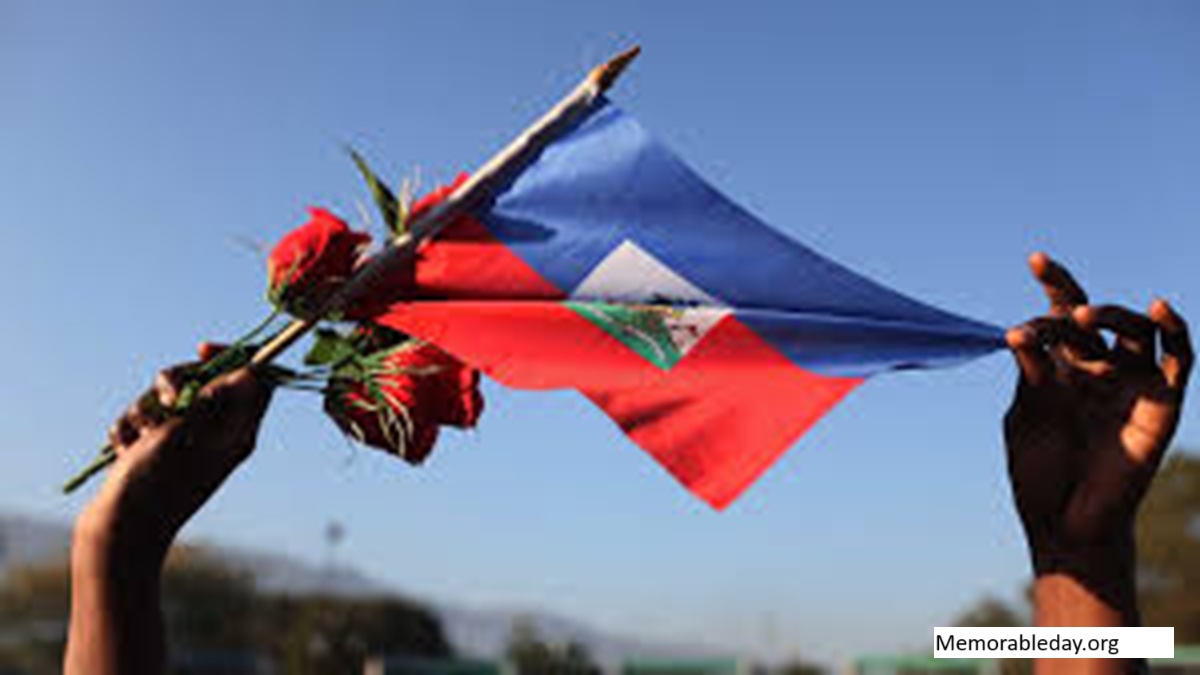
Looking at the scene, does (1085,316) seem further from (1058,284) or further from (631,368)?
(631,368)

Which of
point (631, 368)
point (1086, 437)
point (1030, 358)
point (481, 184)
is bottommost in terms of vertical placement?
point (1086, 437)

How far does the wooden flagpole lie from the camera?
2.51 meters

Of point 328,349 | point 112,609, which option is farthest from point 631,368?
point 112,609

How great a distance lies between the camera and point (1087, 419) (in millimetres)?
1904

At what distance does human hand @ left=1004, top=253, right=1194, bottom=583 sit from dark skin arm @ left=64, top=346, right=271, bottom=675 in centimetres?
134

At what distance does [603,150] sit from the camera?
9.01 ft

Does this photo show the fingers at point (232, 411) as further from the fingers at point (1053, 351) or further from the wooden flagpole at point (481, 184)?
the fingers at point (1053, 351)

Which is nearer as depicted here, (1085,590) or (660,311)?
(1085,590)

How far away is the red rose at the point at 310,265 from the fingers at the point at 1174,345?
5.34 ft

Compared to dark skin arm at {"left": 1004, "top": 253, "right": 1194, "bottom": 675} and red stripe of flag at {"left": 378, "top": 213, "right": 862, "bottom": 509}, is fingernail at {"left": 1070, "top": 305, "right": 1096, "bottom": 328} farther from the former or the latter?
red stripe of flag at {"left": 378, "top": 213, "right": 862, "bottom": 509}

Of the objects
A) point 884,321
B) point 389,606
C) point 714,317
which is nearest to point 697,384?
point 714,317

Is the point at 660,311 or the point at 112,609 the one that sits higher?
the point at 660,311

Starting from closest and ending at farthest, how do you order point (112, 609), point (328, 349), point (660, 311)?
point (112, 609), point (328, 349), point (660, 311)

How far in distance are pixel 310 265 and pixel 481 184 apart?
44cm
